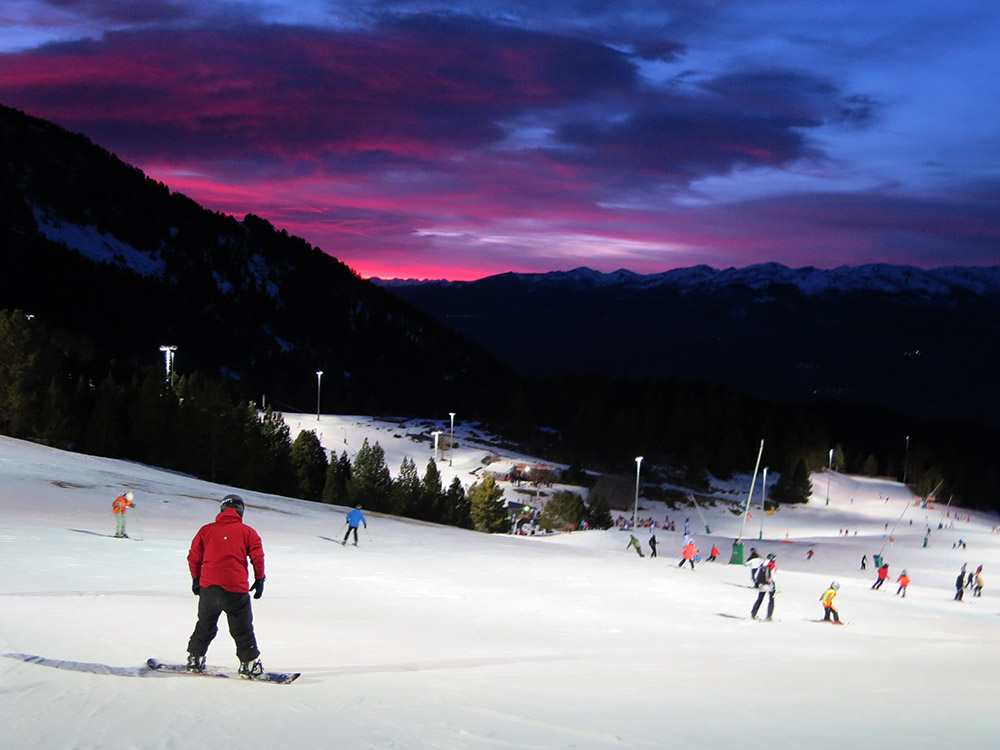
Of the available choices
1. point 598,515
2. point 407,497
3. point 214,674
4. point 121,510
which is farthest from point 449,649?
point 598,515

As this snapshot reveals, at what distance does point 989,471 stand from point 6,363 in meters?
157

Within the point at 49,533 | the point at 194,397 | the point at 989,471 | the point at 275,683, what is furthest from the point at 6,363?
the point at 989,471

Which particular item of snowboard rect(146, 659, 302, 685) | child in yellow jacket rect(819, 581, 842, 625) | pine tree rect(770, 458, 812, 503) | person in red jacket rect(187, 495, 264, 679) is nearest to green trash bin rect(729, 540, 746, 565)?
child in yellow jacket rect(819, 581, 842, 625)

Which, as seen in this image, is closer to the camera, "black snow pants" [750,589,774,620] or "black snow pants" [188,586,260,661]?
"black snow pants" [188,586,260,661]

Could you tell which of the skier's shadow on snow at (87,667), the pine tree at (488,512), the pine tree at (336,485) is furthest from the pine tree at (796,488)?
the skier's shadow on snow at (87,667)

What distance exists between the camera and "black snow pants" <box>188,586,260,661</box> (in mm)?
7922

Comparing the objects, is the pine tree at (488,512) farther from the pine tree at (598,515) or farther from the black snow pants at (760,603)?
the black snow pants at (760,603)

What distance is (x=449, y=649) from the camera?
1227cm

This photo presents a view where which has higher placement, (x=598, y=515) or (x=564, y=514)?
(x=564, y=514)

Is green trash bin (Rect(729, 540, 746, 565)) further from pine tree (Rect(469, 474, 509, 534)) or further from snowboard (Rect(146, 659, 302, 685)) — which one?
pine tree (Rect(469, 474, 509, 534))

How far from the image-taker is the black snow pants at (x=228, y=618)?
7922 millimetres

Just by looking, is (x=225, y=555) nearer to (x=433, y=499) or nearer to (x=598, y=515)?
(x=598, y=515)

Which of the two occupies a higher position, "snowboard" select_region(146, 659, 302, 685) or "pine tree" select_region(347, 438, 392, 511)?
"snowboard" select_region(146, 659, 302, 685)

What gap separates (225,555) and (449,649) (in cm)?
518
